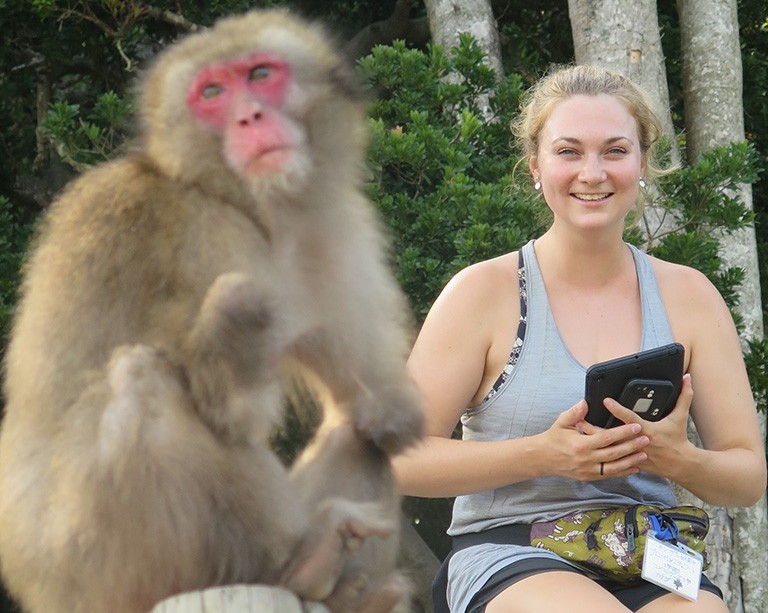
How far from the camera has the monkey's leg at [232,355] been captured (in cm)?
231

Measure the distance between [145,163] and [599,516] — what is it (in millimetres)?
1474

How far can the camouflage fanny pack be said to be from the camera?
3115 millimetres

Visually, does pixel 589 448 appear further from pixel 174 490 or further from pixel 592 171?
pixel 174 490

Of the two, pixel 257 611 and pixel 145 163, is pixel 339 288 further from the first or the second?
pixel 257 611

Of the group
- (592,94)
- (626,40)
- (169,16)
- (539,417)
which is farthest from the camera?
(169,16)

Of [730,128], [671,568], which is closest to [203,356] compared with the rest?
[671,568]

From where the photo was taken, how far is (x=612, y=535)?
3146 mm

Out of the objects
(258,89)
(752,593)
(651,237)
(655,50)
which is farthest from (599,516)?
(655,50)

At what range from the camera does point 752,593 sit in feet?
17.7

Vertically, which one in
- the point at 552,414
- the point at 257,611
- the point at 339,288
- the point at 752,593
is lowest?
the point at 752,593

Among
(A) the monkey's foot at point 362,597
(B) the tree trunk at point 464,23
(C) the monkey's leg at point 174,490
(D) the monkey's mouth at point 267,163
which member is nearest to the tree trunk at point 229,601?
(C) the monkey's leg at point 174,490

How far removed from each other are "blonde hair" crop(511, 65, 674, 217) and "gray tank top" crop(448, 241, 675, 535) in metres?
0.49

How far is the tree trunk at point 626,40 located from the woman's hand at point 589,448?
2658 millimetres

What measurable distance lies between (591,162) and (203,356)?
4.82ft
